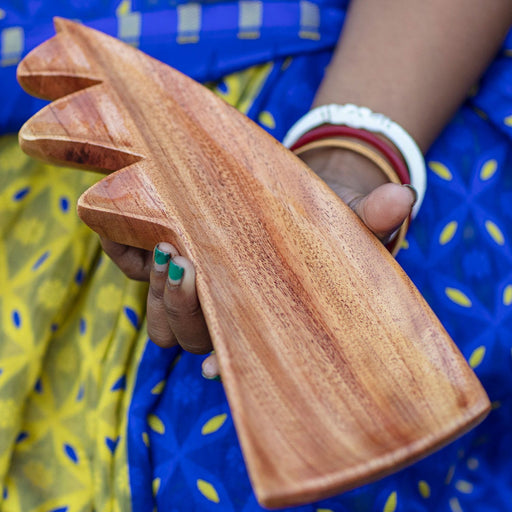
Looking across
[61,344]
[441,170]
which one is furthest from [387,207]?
[61,344]

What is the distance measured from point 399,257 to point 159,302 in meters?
0.30

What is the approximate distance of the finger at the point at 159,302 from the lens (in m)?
0.45

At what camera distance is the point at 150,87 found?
1.77 ft

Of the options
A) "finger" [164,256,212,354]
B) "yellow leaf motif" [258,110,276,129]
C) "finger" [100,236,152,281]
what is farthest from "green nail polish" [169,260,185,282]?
"yellow leaf motif" [258,110,276,129]

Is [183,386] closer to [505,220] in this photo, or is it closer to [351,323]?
[351,323]

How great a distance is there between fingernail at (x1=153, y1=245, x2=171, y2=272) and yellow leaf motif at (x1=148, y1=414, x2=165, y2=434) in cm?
22

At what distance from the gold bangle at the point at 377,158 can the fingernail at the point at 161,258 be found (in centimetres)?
25

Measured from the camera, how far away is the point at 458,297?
60cm

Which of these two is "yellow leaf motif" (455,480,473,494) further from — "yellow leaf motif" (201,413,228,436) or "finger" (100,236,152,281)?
"finger" (100,236,152,281)

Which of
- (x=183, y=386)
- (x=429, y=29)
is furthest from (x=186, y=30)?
(x=183, y=386)

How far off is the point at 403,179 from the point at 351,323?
0.25 m

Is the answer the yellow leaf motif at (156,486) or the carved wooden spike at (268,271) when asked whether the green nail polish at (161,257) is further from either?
the yellow leaf motif at (156,486)

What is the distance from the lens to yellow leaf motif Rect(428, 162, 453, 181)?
0.64 m

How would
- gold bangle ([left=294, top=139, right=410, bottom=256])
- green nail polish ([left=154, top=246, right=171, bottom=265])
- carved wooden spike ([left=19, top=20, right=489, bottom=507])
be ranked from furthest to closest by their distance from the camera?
gold bangle ([left=294, top=139, right=410, bottom=256])
green nail polish ([left=154, top=246, right=171, bottom=265])
carved wooden spike ([left=19, top=20, right=489, bottom=507])
